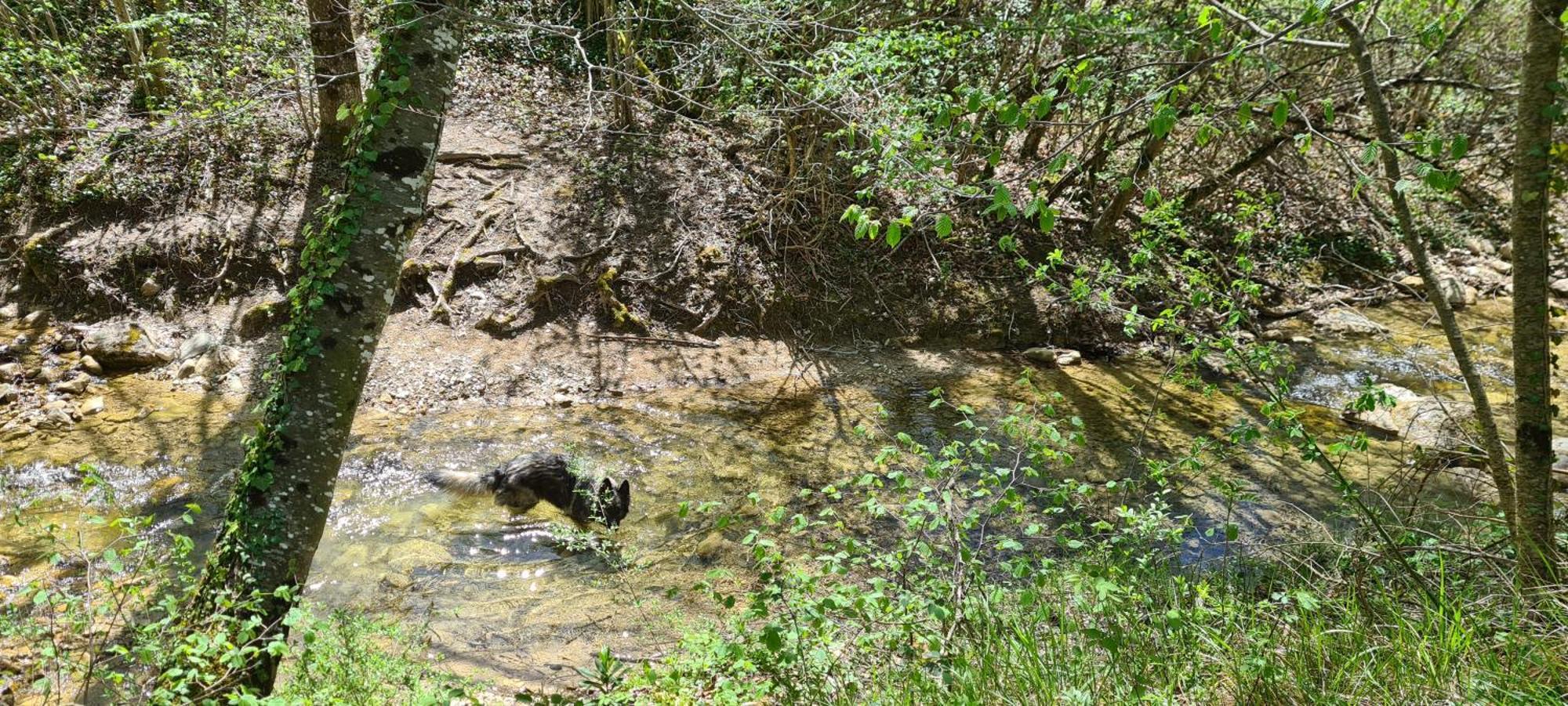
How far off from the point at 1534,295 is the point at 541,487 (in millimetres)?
5697

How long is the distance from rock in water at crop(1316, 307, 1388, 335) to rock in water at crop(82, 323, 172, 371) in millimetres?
13102

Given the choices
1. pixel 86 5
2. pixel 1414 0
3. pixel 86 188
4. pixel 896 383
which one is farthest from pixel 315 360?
pixel 1414 0

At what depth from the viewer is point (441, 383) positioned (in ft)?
24.2

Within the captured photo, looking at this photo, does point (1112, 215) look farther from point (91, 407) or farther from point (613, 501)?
point (91, 407)

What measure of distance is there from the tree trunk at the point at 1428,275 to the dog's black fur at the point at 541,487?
4.80 metres

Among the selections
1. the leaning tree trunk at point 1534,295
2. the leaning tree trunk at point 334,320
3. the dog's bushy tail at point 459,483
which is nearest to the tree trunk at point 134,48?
the dog's bushy tail at point 459,483

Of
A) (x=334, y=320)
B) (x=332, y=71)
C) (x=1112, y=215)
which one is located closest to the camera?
(x=334, y=320)

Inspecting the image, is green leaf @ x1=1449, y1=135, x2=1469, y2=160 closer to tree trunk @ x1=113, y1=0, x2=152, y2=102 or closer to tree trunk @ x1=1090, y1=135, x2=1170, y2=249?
tree trunk @ x1=1090, y1=135, x2=1170, y2=249

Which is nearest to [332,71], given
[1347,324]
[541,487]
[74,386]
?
[74,386]

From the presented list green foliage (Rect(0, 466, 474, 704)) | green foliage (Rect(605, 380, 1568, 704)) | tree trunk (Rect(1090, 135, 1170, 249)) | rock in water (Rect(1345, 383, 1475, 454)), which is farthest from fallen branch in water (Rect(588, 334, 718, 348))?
rock in water (Rect(1345, 383, 1475, 454))

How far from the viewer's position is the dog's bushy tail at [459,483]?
19.3 feet

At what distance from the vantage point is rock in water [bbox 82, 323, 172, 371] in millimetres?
6938

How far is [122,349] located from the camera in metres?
6.99

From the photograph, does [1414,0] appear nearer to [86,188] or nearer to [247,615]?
[247,615]
